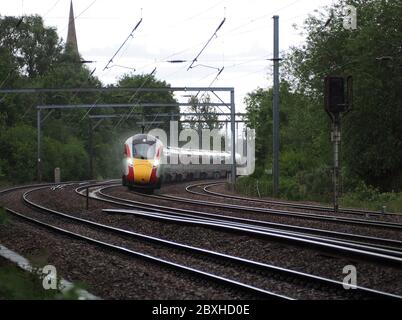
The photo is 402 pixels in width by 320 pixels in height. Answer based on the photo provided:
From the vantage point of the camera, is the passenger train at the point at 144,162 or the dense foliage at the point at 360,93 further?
the passenger train at the point at 144,162

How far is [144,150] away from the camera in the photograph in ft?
119

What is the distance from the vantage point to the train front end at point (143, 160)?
3612 centimetres

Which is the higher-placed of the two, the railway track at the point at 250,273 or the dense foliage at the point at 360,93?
the dense foliage at the point at 360,93

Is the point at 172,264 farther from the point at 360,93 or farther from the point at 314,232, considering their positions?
the point at 360,93

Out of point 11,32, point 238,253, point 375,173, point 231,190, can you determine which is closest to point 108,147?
point 11,32

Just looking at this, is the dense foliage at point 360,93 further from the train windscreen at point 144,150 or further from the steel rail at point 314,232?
the steel rail at point 314,232

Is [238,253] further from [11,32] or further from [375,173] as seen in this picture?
[11,32]

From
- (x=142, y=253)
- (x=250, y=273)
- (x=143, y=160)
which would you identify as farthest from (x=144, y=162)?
(x=250, y=273)

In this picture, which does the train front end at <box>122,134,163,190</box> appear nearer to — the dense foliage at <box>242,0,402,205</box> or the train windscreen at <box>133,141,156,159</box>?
the train windscreen at <box>133,141,156,159</box>

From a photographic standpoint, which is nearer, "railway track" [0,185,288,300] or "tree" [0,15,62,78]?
"railway track" [0,185,288,300]

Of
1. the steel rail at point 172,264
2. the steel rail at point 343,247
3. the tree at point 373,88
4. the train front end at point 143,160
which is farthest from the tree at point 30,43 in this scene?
the steel rail at point 343,247

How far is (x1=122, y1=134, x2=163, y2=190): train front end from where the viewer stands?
36125 mm

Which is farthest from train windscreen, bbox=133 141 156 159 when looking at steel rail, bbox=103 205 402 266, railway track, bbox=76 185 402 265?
steel rail, bbox=103 205 402 266

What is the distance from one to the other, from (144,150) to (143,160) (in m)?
0.51
